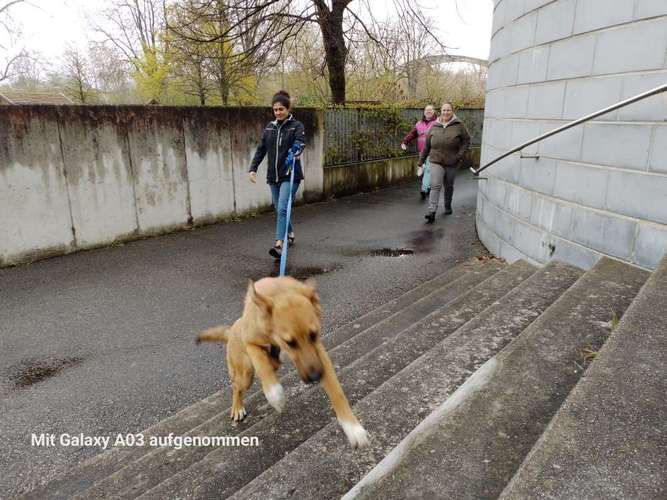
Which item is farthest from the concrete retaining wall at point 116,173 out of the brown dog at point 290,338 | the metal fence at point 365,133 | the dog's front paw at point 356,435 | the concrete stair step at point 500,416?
the concrete stair step at point 500,416

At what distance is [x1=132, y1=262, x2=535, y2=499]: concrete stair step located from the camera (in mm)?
2189

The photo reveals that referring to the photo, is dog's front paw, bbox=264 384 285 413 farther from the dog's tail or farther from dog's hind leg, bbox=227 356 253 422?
the dog's tail

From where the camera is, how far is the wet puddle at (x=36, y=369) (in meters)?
3.69

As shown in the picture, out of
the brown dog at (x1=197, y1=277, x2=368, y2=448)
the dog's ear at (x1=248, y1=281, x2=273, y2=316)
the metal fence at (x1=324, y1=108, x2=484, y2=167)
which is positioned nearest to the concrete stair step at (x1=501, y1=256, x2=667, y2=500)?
the brown dog at (x1=197, y1=277, x2=368, y2=448)

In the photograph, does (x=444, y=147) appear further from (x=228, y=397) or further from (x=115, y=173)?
(x=228, y=397)

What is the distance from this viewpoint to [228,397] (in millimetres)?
3268

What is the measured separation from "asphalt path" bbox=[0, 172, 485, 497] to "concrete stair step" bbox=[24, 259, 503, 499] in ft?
0.56

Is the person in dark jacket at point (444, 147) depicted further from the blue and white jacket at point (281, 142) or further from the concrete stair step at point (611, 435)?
the concrete stair step at point (611, 435)

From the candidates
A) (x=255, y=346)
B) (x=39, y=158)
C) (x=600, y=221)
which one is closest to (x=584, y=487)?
(x=255, y=346)

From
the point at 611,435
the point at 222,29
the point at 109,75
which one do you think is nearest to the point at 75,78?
the point at 109,75

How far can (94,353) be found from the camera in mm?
4117

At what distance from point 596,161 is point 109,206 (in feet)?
22.8

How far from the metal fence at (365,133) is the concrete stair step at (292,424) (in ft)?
27.8

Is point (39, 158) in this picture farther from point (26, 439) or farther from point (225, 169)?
point (26, 439)
